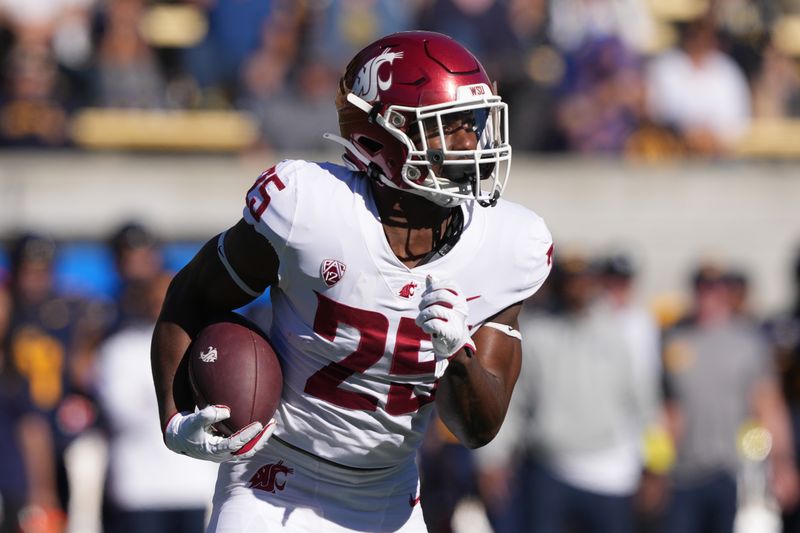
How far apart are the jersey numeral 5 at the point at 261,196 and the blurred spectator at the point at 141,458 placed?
10.5ft

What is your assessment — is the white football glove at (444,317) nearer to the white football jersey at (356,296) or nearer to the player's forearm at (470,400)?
the player's forearm at (470,400)

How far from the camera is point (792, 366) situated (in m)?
7.46

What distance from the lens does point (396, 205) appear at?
366 centimetres

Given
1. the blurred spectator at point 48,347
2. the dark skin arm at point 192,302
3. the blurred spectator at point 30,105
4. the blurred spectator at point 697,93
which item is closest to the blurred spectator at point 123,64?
the blurred spectator at point 30,105

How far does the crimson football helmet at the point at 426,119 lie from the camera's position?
138 inches

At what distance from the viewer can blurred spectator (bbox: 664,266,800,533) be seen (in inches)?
288

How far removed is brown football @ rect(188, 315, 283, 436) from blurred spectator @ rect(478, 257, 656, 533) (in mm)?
3648

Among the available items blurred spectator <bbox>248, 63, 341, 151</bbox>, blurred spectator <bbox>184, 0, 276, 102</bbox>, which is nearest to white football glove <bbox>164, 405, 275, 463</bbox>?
blurred spectator <bbox>248, 63, 341, 151</bbox>

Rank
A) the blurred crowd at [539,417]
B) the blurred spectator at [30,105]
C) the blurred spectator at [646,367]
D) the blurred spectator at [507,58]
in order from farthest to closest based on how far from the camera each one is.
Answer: the blurred spectator at [507,58] → the blurred spectator at [30,105] → the blurred spectator at [646,367] → the blurred crowd at [539,417]

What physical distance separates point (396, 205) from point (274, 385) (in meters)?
0.53

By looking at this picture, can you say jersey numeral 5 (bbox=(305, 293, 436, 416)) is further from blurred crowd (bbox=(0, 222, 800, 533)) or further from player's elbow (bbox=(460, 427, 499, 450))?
blurred crowd (bbox=(0, 222, 800, 533))

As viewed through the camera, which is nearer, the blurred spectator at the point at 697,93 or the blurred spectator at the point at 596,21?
the blurred spectator at the point at 697,93

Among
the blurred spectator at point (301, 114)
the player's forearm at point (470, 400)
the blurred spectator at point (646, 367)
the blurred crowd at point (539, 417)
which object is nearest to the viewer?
the player's forearm at point (470, 400)

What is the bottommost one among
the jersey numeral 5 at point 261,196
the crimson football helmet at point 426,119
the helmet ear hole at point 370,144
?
the jersey numeral 5 at point 261,196
